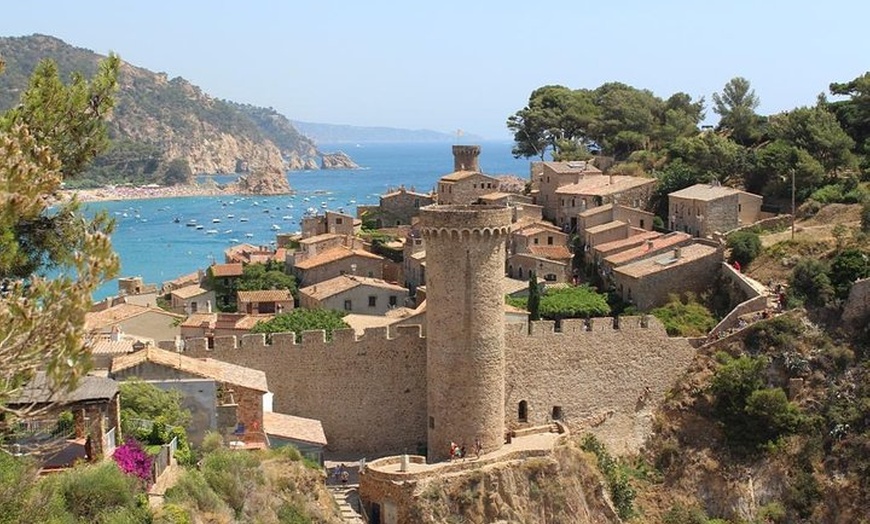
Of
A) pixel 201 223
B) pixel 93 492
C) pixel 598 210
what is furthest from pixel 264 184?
pixel 93 492

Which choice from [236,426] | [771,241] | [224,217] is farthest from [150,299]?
[224,217]

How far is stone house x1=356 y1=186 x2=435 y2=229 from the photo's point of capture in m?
47.1

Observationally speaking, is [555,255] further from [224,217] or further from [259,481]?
[224,217]

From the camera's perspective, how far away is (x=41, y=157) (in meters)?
10.3

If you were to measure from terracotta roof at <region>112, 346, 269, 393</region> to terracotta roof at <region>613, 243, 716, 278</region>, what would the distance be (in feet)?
44.7

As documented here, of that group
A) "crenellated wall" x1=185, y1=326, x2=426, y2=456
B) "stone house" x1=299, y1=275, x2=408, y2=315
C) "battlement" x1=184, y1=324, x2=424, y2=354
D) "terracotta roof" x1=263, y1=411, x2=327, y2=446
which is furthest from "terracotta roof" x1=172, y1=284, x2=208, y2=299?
"terracotta roof" x1=263, y1=411, x2=327, y2=446

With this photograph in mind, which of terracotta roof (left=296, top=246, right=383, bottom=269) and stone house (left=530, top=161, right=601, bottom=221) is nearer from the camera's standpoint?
terracotta roof (left=296, top=246, right=383, bottom=269)

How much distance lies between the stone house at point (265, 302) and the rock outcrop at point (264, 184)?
114 metres

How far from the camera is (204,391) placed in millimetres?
20359

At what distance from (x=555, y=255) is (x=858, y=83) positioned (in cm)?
1829

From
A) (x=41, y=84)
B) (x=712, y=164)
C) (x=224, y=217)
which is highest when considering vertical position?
(x=41, y=84)

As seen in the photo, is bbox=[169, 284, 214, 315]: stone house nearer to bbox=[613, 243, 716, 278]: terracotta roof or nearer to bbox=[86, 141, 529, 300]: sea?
bbox=[613, 243, 716, 278]: terracotta roof

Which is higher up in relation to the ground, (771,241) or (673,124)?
(673,124)

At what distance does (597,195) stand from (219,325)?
1565cm
